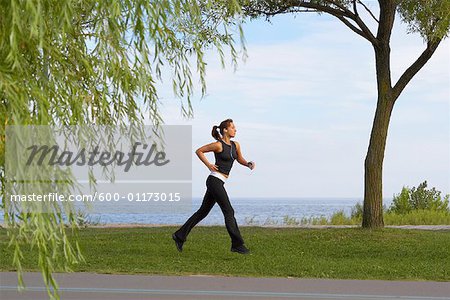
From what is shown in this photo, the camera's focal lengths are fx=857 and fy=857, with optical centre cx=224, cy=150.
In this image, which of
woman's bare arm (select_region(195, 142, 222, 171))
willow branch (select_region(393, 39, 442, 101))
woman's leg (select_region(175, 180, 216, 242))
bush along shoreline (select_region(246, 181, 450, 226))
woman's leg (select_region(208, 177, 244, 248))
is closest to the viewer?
woman's bare arm (select_region(195, 142, 222, 171))

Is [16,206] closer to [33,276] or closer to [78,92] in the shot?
[78,92]

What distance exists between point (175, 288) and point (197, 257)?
3778 millimetres

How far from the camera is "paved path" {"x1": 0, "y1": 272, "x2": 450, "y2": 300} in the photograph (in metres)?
9.52

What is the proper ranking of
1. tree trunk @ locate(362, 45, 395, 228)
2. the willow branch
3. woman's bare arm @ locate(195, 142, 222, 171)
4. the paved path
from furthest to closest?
the willow branch → tree trunk @ locate(362, 45, 395, 228) → woman's bare arm @ locate(195, 142, 222, 171) → the paved path

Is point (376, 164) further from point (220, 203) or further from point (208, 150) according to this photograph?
point (208, 150)

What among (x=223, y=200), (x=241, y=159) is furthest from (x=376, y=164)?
(x=223, y=200)

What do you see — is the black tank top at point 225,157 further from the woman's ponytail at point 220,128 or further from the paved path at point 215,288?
the paved path at point 215,288

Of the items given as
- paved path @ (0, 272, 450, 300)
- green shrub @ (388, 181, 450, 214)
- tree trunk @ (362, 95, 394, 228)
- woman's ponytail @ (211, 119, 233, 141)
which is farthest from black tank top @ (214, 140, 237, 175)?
green shrub @ (388, 181, 450, 214)

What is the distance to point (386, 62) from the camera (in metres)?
19.3

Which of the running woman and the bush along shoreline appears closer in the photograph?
the running woman

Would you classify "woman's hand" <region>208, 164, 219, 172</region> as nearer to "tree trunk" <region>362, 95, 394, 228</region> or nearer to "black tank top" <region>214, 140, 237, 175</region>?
"black tank top" <region>214, 140, 237, 175</region>

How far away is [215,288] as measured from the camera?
1016 centimetres

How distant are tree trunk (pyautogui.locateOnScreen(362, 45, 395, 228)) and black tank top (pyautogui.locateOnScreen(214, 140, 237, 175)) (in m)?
6.64

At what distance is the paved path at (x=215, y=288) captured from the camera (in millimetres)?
9523
